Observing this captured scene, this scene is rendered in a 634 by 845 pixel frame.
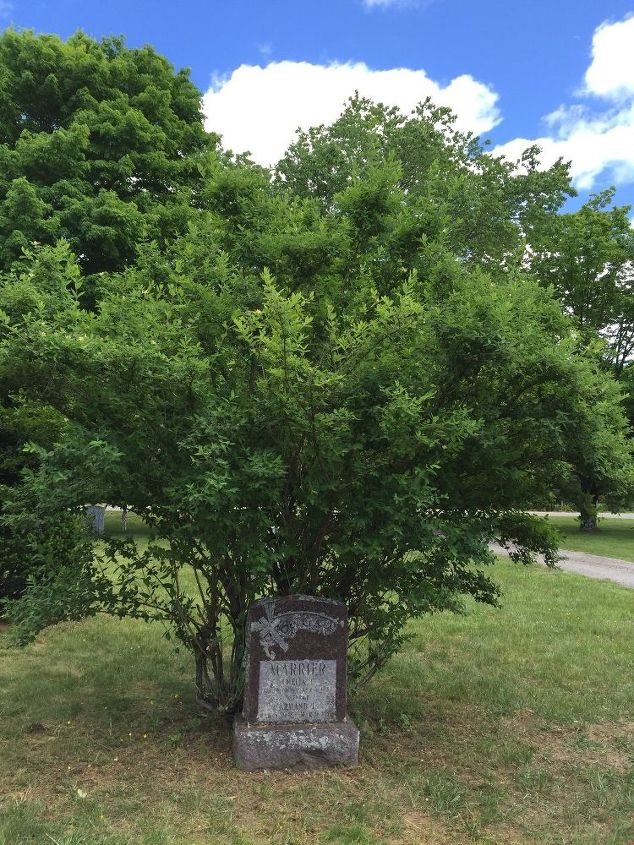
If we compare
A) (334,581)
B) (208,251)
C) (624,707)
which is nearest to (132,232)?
(208,251)

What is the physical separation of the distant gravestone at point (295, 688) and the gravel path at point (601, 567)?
837 centimetres

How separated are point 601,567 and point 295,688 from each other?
42.3 ft

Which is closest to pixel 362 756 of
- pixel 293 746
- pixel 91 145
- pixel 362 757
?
pixel 362 757

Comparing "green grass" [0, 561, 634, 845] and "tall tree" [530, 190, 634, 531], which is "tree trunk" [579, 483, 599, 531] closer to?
"green grass" [0, 561, 634, 845]

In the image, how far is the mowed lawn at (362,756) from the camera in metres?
3.45

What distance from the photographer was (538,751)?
4.58 metres

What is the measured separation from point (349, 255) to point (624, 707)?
170 inches

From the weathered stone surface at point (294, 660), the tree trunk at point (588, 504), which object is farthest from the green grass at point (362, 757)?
the tree trunk at point (588, 504)

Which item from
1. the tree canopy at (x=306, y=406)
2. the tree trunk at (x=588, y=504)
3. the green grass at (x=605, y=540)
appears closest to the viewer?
the tree canopy at (x=306, y=406)

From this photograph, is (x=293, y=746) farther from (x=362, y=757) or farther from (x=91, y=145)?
(x=91, y=145)

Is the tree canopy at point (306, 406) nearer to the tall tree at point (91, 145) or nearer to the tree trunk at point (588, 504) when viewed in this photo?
the tree trunk at point (588, 504)

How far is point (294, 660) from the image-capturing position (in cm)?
425

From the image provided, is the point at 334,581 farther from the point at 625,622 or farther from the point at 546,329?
the point at 625,622

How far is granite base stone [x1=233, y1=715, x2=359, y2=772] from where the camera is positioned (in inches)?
161
